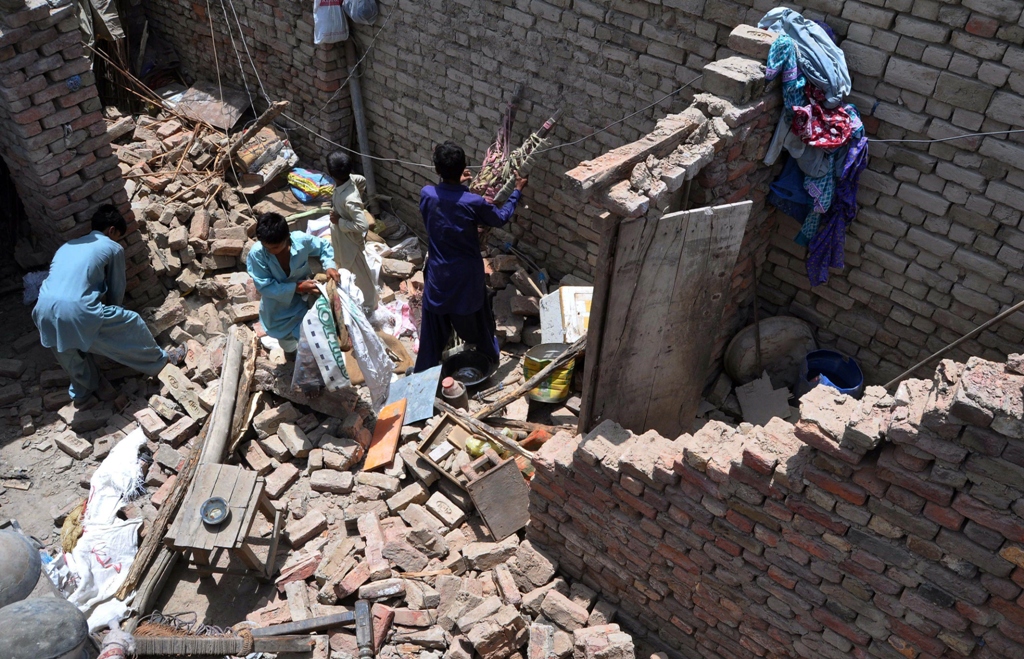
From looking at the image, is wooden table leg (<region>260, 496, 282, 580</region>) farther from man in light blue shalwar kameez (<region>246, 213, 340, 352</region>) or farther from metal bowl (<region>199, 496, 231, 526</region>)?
man in light blue shalwar kameez (<region>246, 213, 340, 352</region>)

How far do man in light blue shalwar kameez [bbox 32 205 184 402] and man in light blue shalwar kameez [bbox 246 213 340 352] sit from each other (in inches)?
44.5

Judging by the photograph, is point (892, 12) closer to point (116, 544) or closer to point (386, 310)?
point (386, 310)

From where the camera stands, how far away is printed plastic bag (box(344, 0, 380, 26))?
23.3 feet

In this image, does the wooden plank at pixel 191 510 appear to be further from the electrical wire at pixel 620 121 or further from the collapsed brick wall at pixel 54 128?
the electrical wire at pixel 620 121

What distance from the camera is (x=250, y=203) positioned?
8.23m

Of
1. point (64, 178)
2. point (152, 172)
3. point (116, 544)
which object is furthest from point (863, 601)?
point (152, 172)

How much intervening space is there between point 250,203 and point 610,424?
545 centimetres

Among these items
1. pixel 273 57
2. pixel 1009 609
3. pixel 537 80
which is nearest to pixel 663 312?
pixel 1009 609

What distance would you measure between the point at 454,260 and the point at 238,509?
236 centimetres

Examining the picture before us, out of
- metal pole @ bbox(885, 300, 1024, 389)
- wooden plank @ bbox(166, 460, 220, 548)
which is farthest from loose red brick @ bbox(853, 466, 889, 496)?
wooden plank @ bbox(166, 460, 220, 548)

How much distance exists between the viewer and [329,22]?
7316 millimetres

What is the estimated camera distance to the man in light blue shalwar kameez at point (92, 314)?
5.58m

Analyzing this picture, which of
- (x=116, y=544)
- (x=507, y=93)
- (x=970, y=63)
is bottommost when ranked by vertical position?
(x=116, y=544)

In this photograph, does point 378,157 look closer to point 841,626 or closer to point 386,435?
point 386,435
